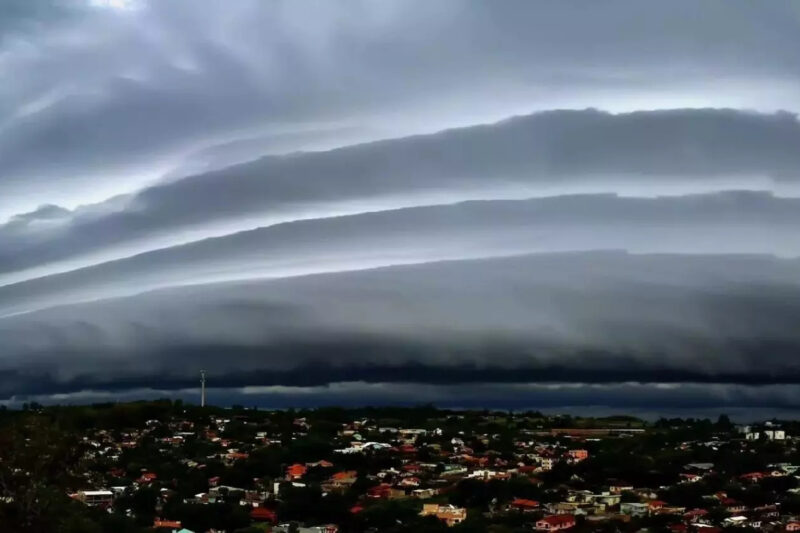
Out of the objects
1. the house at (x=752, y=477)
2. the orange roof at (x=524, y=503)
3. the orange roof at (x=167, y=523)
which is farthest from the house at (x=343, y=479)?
the house at (x=752, y=477)

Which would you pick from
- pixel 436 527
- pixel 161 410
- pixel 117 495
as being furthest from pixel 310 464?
pixel 161 410

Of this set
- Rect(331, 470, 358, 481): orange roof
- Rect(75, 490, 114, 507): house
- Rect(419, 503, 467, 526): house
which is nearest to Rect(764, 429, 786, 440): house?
Rect(331, 470, 358, 481): orange roof

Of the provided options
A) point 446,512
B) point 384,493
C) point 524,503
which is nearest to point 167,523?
point 446,512

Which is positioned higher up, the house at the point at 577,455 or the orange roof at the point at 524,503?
the house at the point at 577,455

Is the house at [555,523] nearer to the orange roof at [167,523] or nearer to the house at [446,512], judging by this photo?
the house at [446,512]

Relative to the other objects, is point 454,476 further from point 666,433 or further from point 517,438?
point 666,433

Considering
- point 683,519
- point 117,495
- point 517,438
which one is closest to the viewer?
point 683,519

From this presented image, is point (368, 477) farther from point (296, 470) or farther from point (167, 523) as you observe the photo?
point (167, 523)
